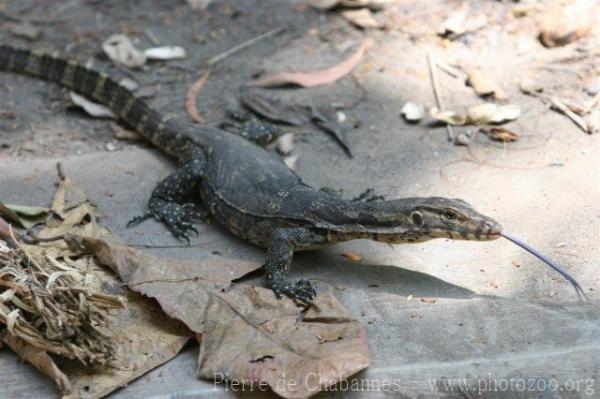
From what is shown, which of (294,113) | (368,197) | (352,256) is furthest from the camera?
(294,113)

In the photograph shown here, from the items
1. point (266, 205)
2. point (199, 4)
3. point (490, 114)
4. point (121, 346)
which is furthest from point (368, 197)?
point (199, 4)

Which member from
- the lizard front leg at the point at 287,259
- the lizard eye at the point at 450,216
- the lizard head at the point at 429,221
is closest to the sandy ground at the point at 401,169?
Result: the lizard front leg at the point at 287,259

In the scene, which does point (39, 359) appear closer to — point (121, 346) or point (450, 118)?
point (121, 346)

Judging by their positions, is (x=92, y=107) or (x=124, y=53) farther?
(x=124, y=53)

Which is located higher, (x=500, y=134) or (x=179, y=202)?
(x=500, y=134)

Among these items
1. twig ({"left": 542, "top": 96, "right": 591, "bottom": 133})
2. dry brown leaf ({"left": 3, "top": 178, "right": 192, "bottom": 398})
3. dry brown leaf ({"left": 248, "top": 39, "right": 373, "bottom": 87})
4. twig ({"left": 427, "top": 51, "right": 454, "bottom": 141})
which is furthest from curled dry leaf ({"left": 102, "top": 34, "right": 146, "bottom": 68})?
twig ({"left": 542, "top": 96, "right": 591, "bottom": 133})

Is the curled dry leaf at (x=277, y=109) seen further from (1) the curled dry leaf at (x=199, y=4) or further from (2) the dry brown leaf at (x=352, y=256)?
(2) the dry brown leaf at (x=352, y=256)

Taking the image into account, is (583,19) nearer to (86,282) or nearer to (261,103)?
(261,103)
